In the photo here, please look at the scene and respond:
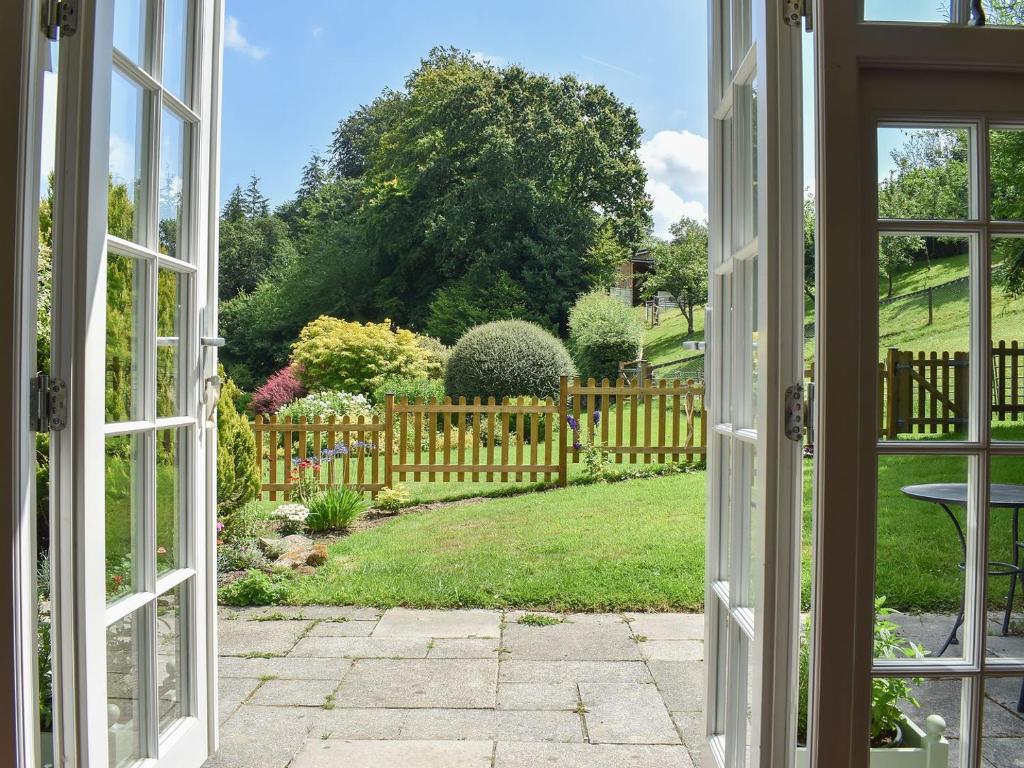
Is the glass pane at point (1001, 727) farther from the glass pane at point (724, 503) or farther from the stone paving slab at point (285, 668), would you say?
the stone paving slab at point (285, 668)

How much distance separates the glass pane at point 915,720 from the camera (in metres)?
1.57

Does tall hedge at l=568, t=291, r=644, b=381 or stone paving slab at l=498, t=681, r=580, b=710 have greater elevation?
tall hedge at l=568, t=291, r=644, b=381

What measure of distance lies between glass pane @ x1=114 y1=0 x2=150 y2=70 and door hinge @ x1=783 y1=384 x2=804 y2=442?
5.06 ft

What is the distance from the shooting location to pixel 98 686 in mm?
1635

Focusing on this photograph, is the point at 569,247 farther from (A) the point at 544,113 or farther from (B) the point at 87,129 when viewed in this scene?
(B) the point at 87,129

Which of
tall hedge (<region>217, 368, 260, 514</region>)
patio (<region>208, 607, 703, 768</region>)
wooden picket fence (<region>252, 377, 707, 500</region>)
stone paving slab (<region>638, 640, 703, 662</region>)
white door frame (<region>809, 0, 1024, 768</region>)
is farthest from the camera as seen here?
wooden picket fence (<region>252, 377, 707, 500</region>)

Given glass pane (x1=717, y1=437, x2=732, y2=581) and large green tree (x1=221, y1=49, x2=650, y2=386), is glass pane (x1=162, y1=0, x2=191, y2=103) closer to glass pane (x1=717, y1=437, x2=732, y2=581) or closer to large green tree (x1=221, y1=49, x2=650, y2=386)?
glass pane (x1=717, y1=437, x2=732, y2=581)

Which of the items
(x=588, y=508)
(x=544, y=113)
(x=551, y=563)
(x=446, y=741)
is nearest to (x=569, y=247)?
(x=544, y=113)

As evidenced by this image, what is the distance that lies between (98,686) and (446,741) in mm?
1324

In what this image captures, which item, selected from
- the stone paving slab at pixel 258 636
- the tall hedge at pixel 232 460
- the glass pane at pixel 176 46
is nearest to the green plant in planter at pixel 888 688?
the glass pane at pixel 176 46

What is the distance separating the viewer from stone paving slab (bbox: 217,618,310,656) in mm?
3701

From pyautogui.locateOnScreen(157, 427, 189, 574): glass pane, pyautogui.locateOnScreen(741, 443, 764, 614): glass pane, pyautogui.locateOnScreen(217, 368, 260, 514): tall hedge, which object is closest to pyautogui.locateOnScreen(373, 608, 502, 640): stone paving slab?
pyautogui.locateOnScreen(217, 368, 260, 514): tall hedge

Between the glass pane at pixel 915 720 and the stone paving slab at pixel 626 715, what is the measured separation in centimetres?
112

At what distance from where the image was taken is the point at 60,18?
159cm
